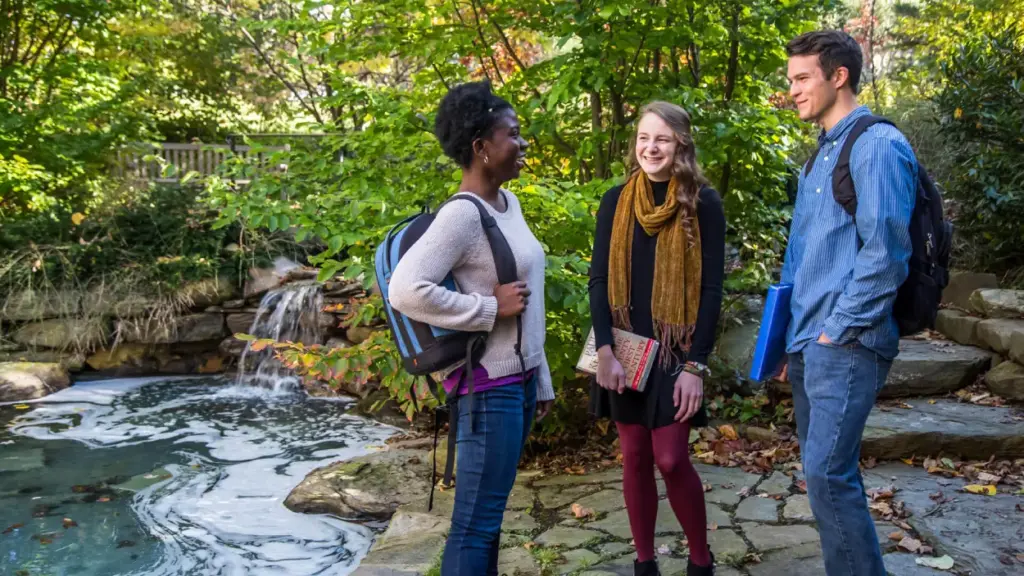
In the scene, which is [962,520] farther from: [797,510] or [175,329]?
[175,329]

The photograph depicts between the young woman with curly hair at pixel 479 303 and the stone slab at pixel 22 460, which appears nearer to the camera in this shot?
the young woman with curly hair at pixel 479 303

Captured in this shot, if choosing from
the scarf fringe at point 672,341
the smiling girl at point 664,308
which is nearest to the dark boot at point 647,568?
the smiling girl at point 664,308

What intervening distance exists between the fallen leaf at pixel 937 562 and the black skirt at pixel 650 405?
119 cm

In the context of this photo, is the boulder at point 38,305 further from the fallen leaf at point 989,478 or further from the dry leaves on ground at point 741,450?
the fallen leaf at point 989,478

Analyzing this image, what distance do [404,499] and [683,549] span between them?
6.86ft

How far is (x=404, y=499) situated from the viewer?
5.12 metres

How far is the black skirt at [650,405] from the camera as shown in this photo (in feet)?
9.09

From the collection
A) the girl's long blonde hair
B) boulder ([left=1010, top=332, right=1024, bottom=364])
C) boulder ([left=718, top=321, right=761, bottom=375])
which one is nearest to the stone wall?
boulder ([left=718, top=321, right=761, bottom=375])

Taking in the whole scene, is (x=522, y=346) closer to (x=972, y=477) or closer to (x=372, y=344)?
(x=372, y=344)

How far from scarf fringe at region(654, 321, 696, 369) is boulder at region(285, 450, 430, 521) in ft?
8.82

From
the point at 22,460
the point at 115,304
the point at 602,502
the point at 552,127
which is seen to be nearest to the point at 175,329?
the point at 115,304

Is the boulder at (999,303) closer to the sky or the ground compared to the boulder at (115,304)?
closer to the sky

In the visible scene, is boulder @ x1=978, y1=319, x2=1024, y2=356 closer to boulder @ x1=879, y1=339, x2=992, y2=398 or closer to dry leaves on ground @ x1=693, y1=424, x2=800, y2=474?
boulder @ x1=879, y1=339, x2=992, y2=398

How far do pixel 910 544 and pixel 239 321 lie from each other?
8517mm
